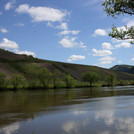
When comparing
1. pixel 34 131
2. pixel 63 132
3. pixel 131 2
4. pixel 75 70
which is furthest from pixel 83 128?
pixel 75 70

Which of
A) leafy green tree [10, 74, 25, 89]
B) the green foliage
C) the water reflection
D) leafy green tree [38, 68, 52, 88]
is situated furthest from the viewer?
leafy green tree [38, 68, 52, 88]

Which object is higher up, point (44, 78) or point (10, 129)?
point (44, 78)

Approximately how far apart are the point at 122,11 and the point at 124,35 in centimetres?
212

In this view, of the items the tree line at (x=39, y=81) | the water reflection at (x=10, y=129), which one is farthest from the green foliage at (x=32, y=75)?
the water reflection at (x=10, y=129)

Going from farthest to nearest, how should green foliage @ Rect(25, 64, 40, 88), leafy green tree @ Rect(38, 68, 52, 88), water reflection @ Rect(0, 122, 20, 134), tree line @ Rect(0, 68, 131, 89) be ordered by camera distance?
leafy green tree @ Rect(38, 68, 52, 88), green foliage @ Rect(25, 64, 40, 88), tree line @ Rect(0, 68, 131, 89), water reflection @ Rect(0, 122, 20, 134)

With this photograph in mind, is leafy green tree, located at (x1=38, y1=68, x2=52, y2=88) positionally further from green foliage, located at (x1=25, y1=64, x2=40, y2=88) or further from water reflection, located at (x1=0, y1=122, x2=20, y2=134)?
water reflection, located at (x1=0, y1=122, x2=20, y2=134)

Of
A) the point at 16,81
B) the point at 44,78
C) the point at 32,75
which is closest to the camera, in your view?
the point at 16,81

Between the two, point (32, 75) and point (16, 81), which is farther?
point (32, 75)

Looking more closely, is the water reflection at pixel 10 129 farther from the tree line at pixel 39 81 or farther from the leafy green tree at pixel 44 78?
the leafy green tree at pixel 44 78

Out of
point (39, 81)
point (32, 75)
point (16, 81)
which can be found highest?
point (32, 75)

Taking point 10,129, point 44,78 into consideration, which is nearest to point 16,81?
point 44,78

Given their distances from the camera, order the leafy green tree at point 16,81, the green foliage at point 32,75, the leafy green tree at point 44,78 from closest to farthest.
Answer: the leafy green tree at point 16,81 → the green foliage at point 32,75 → the leafy green tree at point 44,78

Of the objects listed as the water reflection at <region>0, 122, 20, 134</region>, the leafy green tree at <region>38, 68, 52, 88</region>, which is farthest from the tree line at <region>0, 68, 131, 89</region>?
the water reflection at <region>0, 122, 20, 134</region>

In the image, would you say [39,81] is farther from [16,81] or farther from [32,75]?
[32,75]
